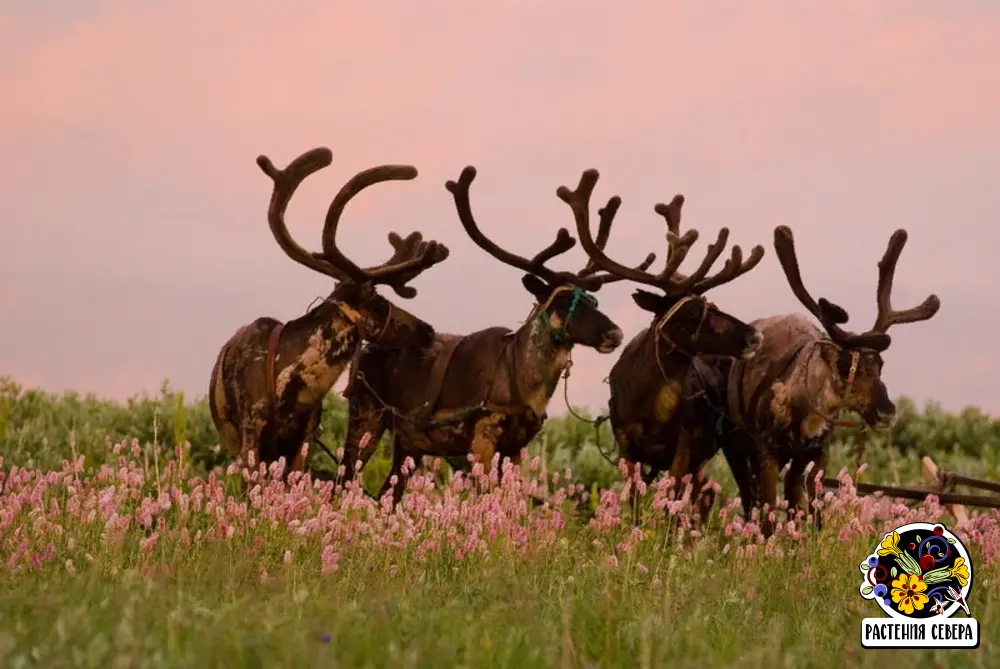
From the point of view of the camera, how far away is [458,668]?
16.3ft

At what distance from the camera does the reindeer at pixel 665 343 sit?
35.0 ft

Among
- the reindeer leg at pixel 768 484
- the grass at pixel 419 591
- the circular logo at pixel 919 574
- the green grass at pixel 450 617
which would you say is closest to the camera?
the green grass at pixel 450 617

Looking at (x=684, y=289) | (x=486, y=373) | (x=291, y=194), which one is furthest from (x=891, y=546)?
(x=291, y=194)

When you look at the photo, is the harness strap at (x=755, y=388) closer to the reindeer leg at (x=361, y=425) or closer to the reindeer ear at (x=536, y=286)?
the reindeer ear at (x=536, y=286)

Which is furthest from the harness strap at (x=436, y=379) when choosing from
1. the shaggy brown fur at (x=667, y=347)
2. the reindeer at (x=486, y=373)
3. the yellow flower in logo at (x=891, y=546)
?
the yellow flower in logo at (x=891, y=546)

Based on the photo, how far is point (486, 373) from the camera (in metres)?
10.8

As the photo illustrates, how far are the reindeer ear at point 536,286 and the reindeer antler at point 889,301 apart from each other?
2714mm

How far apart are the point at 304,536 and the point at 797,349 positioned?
15.0 ft

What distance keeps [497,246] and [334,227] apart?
138 cm

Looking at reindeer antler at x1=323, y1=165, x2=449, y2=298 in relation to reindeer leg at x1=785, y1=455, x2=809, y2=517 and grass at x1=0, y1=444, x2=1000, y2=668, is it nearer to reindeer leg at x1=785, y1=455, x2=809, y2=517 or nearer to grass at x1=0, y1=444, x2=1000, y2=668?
grass at x1=0, y1=444, x2=1000, y2=668

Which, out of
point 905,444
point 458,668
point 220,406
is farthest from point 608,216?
point 905,444

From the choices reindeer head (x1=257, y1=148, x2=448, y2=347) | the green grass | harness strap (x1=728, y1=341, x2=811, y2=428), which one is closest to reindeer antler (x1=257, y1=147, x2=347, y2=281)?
reindeer head (x1=257, y1=148, x2=448, y2=347)

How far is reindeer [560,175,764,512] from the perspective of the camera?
35.0ft

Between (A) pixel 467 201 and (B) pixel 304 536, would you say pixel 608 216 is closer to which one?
(A) pixel 467 201
